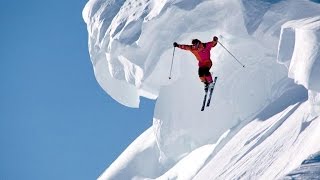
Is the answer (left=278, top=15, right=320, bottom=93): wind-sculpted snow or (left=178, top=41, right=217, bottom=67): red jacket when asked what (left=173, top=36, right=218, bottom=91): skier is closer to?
(left=178, top=41, right=217, bottom=67): red jacket

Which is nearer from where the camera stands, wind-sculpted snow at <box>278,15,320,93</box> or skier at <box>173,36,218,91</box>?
wind-sculpted snow at <box>278,15,320,93</box>

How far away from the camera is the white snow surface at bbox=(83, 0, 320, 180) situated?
21.4m

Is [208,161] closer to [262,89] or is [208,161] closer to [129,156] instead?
[262,89]

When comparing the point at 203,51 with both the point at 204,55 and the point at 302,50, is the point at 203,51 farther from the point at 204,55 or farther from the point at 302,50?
the point at 302,50

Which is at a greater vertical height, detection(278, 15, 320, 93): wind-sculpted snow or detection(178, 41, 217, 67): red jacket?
detection(178, 41, 217, 67): red jacket

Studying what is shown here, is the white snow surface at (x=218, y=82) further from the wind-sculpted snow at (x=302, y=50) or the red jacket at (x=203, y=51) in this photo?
the red jacket at (x=203, y=51)

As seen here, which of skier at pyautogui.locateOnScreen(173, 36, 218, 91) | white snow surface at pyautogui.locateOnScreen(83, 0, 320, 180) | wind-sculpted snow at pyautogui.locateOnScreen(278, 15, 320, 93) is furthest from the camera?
skier at pyautogui.locateOnScreen(173, 36, 218, 91)

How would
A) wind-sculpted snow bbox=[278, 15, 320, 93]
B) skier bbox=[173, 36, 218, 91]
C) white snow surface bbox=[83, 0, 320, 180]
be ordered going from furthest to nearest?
skier bbox=[173, 36, 218, 91] < white snow surface bbox=[83, 0, 320, 180] < wind-sculpted snow bbox=[278, 15, 320, 93]

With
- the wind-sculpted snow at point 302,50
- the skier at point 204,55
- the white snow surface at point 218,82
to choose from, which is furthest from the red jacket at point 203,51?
the wind-sculpted snow at point 302,50

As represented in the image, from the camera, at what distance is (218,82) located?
91.2 ft

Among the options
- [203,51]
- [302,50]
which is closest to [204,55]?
[203,51]

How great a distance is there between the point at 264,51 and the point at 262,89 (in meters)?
1.31

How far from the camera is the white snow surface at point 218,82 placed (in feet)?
70.2

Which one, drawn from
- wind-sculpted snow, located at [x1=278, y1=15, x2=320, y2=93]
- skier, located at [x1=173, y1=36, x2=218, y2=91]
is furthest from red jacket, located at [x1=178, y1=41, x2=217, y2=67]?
wind-sculpted snow, located at [x1=278, y1=15, x2=320, y2=93]
